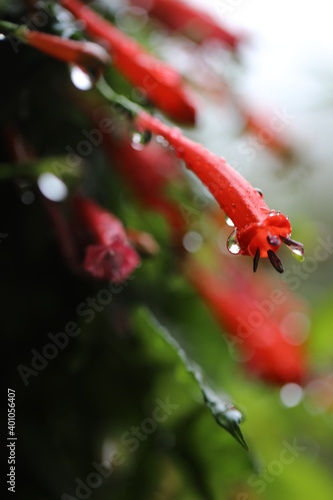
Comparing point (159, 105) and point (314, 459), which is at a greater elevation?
point (159, 105)

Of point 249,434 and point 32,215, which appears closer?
point 32,215

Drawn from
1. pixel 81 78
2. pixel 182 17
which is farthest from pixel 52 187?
pixel 182 17

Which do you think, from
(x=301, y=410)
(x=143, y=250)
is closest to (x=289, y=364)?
(x=301, y=410)

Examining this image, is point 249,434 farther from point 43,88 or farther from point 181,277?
point 43,88

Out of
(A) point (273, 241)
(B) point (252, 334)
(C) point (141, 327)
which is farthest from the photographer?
(B) point (252, 334)

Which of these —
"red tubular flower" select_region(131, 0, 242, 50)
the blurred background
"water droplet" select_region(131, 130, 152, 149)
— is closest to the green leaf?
the blurred background

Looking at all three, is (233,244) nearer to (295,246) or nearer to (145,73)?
(295,246)
